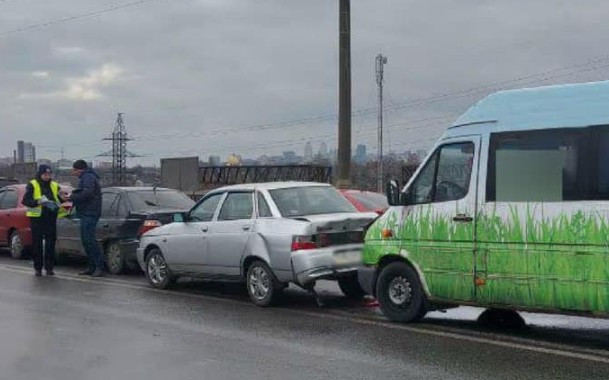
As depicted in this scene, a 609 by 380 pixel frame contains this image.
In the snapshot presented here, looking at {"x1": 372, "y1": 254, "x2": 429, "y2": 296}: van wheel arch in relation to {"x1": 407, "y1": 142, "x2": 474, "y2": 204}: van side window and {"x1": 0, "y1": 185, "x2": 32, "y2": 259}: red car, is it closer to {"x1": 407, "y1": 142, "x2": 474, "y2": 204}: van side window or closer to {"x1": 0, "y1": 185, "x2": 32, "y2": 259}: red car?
{"x1": 407, "y1": 142, "x2": 474, "y2": 204}: van side window

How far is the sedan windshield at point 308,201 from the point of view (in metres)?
10.9

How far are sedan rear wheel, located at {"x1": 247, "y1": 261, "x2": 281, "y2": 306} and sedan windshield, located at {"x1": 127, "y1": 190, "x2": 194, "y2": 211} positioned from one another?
4235mm

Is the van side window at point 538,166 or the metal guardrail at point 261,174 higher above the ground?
the metal guardrail at point 261,174

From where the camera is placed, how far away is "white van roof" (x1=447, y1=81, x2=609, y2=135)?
25.3 ft

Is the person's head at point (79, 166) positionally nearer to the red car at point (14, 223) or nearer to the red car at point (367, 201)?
the red car at point (14, 223)

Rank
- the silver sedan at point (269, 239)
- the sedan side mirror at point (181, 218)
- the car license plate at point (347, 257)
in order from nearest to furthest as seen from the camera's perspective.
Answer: the silver sedan at point (269, 239), the car license plate at point (347, 257), the sedan side mirror at point (181, 218)

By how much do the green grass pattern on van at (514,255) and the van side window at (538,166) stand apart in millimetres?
204

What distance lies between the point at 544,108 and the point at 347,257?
134 inches

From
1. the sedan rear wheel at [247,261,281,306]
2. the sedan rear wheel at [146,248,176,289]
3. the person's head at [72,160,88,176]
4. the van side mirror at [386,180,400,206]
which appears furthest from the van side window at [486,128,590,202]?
the person's head at [72,160,88,176]

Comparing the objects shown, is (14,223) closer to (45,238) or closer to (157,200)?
(45,238)

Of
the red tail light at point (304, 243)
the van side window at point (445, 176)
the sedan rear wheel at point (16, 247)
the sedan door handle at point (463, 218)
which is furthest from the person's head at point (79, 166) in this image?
the sedan door handle at point (463, 218)

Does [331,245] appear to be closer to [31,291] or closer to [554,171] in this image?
[554,171]

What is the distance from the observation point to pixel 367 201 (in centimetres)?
1419

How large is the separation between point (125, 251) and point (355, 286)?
495 centimetres
